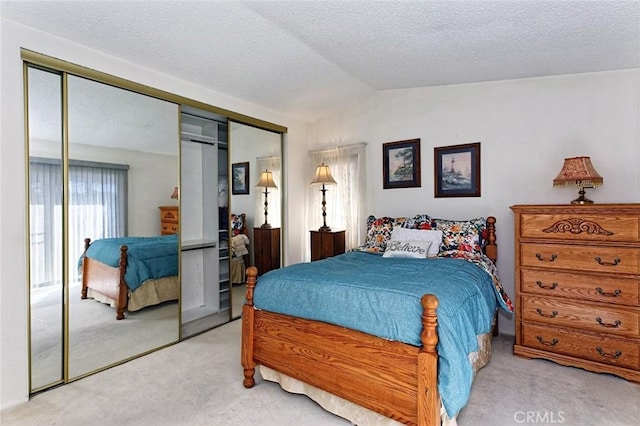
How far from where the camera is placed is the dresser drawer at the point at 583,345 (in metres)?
2.39

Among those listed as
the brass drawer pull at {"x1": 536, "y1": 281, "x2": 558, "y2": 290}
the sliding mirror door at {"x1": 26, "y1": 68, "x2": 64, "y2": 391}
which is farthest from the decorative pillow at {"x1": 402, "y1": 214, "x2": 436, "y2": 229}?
the sliding mirror door at {"x1": 26, "y1": 68, "x2": 64, "y2": 391}

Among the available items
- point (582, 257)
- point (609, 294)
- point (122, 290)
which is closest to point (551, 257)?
point (582, 257)

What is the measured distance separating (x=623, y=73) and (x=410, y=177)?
1.98 metres

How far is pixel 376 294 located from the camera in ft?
6.07

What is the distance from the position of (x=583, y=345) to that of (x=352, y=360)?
1883 mm

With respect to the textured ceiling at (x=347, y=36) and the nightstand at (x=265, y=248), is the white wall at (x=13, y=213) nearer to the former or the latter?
the textured ceiling at (x=347, y=36)

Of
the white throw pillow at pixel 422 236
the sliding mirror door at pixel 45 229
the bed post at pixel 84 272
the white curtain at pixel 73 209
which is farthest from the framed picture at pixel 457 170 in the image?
the sliding mirror door at pixel 45 229

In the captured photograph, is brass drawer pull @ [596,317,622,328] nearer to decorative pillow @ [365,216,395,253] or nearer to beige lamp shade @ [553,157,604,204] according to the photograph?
beige lamp shade @ [553,157,604,204]

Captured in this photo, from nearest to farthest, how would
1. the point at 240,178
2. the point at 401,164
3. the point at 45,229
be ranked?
1. the point at 45,229
2. the point at 240,178
3. the point at 401,164

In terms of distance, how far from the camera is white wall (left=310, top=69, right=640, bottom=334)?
2861 millimetres

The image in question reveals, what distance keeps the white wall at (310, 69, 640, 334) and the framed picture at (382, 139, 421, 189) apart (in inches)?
2.8

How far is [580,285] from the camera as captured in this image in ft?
8.32

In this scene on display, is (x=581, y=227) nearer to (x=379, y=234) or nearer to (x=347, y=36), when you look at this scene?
(x=379, y=234)

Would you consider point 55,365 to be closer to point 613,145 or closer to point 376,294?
point 376,294
